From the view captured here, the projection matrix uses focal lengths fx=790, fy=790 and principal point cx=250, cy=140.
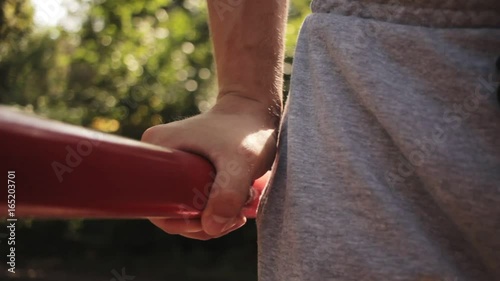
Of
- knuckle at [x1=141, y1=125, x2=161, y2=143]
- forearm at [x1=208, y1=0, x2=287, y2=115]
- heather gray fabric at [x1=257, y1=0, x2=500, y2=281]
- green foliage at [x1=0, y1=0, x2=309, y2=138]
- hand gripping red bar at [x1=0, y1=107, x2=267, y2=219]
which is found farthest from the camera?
green foliage at [x1=0, y1=0, x2=309, y2=138]

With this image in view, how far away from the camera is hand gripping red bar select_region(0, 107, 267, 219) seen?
55 cm

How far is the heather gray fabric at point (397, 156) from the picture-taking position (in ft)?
2.61

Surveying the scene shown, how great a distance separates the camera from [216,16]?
1.06m

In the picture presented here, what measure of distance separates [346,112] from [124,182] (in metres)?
0.30

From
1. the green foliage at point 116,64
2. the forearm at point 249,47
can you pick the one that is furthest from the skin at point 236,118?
the green foliage at point 116,64

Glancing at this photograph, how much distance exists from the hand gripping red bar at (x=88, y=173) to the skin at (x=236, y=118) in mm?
58

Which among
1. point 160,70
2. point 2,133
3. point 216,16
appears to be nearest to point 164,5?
point 160,70

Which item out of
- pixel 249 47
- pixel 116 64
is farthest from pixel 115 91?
pixel 249 47

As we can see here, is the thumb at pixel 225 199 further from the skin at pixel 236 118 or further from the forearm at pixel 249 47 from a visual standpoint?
the forearm at pixel 249 47

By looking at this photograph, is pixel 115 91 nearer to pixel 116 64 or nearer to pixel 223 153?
pixel 116 64

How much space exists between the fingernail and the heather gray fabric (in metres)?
0.06

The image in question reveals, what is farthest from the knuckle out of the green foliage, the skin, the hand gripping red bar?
the green foliage

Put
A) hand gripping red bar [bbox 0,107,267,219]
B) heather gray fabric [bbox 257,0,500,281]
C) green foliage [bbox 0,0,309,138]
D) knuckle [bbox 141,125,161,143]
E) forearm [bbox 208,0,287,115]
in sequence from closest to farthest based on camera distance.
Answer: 1. hand gripping red bar [bbox 0,107,267,219]
2. heather gray fabric [bbox 257,0,500,281]
3. knuckle [bbox 141,125,161,143]
4. forearm [bbox 208,0,287,115]
5. green foliage [bbox 0,0,309,138]

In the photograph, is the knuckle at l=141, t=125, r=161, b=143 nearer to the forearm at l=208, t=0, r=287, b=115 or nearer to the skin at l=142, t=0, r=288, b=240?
the skin at l=142, t=0, r=288, b=240
